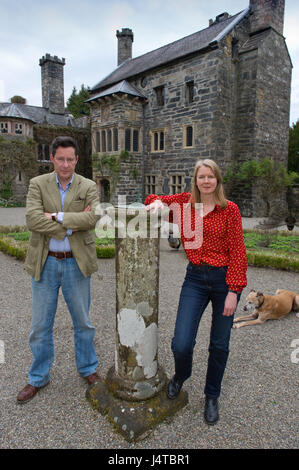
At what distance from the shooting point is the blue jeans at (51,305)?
104 inches

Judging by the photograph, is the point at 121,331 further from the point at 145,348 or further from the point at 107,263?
the point at 107,263

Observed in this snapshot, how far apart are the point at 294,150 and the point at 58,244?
27.4 meters

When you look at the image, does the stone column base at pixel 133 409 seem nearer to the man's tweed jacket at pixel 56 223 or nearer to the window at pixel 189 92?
the man's tweed jacket at pixel 56 223

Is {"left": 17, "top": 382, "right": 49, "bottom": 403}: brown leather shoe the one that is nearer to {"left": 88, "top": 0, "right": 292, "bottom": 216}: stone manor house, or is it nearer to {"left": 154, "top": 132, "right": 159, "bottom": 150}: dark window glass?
{"left": 88, "top": 0, "right": 292, "bottom": 216}: stone manor house

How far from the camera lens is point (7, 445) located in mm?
2279

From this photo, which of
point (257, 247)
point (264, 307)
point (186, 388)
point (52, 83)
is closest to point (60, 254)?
point (186, 388)

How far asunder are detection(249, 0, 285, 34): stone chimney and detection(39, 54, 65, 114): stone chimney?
20.8m

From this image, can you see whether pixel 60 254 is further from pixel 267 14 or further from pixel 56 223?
pixel 267 14

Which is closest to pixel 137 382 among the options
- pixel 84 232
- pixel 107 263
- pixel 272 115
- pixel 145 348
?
pixel 145 348

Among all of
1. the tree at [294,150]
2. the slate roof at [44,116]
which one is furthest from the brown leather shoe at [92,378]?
the slate roof at [44,116]

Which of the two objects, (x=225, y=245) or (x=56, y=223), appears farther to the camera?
(x=56, y=223)

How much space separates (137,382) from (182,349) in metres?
0.55

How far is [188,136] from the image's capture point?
1731 cm

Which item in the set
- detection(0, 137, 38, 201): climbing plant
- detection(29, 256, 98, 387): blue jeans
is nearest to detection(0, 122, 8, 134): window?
detection(0, 137, 38, 201): climbing plant
